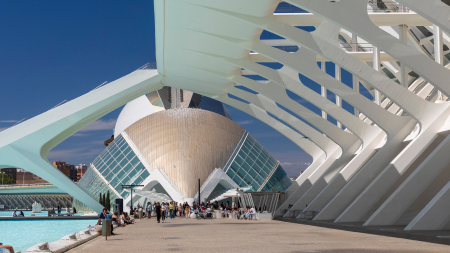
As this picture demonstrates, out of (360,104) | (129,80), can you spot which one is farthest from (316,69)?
(129,80)

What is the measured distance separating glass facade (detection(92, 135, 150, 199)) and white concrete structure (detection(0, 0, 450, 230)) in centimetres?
833

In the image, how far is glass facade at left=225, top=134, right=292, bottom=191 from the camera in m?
35.2

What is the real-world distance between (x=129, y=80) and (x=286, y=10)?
10.9 m

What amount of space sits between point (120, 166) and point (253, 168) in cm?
1002

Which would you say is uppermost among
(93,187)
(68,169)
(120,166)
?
(68,169)

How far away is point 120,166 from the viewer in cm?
3550

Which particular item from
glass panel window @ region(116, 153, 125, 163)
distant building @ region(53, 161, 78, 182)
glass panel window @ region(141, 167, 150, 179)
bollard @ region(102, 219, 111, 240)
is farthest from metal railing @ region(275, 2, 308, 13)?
distant building @ region(53, 161, 78, 182)

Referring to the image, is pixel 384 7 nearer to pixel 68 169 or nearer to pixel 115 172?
pixel 115 172

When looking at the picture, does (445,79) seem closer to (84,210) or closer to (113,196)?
(113,196)

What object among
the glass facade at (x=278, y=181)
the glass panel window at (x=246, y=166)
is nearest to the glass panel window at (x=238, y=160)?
the glass panel window at (x=246, y=166)

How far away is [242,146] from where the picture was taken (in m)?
37.7

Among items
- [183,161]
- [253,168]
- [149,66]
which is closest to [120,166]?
[183,161]

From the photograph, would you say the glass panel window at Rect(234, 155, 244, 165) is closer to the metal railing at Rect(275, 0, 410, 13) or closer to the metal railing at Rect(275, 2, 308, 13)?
the metal railing at Rect(275, 0, 410, 13)

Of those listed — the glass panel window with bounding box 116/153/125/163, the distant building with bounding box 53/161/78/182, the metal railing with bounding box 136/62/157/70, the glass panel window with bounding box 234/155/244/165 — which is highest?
the distant building with bounding box 53/161/78/182
